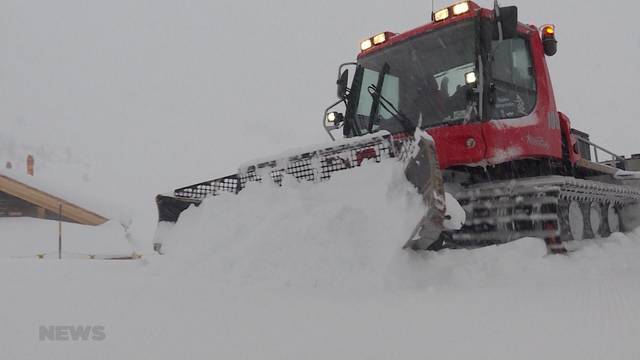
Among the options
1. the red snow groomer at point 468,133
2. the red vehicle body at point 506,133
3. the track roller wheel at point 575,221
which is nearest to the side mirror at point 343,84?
the red snow groomer at point 468,133

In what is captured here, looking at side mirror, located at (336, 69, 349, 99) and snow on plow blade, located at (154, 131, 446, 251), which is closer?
snow on plow blade, located at (154, 131, 446, 251)

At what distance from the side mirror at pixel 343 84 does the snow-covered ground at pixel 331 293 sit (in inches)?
64.9

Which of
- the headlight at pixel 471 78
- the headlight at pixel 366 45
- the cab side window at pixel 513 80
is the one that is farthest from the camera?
the headlight at pixel 366 45

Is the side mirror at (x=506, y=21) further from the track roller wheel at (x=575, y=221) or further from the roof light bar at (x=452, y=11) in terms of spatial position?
the track roller wheel at (x=575, y=221)

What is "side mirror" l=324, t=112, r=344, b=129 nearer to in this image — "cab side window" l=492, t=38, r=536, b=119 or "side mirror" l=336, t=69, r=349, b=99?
"side mirror" l=336, t=69, r=349, b=99

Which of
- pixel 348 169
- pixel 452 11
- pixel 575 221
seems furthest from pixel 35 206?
pixel 575 221

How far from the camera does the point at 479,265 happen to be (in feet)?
12.7

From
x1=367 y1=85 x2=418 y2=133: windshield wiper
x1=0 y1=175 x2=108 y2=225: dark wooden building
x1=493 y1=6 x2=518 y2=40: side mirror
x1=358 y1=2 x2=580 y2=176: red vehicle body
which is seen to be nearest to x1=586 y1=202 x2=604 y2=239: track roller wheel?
x1=358 y1=2 x2=580 y2=176: red vehicle body

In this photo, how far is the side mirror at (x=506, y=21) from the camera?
14.2 ft

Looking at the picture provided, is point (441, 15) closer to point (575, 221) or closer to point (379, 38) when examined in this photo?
point (379, 38)

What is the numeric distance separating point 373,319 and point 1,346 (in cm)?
159

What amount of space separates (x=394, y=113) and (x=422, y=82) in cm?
41

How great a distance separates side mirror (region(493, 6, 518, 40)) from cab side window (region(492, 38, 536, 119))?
14.6 inches

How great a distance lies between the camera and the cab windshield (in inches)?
188
